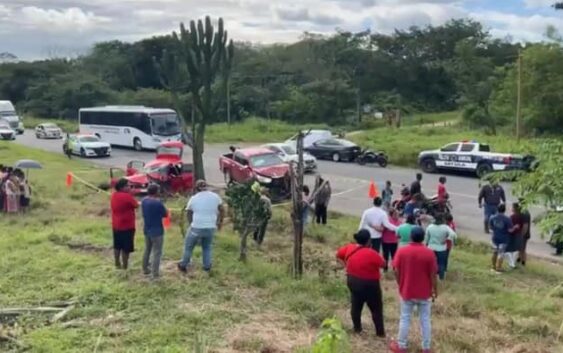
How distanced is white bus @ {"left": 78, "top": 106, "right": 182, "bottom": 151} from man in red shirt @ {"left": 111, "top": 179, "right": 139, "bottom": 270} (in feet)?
96.4

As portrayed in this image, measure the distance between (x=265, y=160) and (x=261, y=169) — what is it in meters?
0.80

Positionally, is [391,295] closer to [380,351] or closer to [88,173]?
[380,351]

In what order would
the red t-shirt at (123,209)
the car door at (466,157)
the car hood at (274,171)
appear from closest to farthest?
the red t-shirt at (123,209), the car hood at (274,171), the car door at (466,157)

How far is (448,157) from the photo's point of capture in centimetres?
3241

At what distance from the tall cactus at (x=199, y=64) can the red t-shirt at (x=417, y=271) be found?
53.6 ft

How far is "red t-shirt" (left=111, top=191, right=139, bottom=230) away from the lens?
38.9 ft

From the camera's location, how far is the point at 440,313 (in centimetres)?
1070

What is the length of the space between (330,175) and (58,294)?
73.6 feet

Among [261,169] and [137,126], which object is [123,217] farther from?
[137,126]

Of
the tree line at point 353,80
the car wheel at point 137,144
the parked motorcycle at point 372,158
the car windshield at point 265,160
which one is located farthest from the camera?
the car wheel at point 137,144

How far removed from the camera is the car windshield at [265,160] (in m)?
26.8

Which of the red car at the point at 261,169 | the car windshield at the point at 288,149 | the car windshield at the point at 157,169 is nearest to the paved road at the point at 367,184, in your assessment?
the car windshield at the point at 288,149

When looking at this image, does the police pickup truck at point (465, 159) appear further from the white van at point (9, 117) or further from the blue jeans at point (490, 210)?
the white van at point (9, 117)

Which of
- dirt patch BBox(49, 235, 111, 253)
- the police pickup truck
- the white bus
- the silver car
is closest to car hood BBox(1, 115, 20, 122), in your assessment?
the silver car
